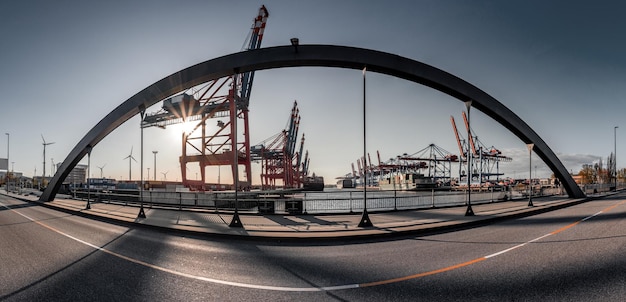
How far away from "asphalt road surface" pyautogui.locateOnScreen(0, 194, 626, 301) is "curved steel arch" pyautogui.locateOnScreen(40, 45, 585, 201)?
32.2 ft

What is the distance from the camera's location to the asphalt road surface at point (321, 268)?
15.7ft

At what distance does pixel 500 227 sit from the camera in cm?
1138

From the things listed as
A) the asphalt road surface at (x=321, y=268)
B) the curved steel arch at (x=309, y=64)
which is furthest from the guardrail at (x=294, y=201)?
the curved steel arch at (x=309, y=64)

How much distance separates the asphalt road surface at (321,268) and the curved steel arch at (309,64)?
9.80 metres

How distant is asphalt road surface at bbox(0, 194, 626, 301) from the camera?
4.79 metres

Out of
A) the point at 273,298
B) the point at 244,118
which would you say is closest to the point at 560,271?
the point at 273,298

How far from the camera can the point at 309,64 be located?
51.9ft

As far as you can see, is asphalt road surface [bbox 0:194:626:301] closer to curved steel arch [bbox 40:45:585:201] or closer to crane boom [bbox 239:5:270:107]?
curved steel arch [bbox 40:45:585:201]

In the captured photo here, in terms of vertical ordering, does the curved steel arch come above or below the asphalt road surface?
above

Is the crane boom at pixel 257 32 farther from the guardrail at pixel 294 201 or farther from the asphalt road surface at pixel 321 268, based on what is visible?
the asphalt road surface at pixel 321 268

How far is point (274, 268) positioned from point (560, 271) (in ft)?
20.6

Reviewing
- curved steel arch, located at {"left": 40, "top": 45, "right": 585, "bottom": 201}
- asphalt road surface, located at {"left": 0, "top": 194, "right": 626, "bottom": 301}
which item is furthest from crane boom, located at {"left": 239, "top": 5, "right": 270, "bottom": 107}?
asphalt road surface, located at {"left": 0, "top": 194, "right": 626, "bottom": 301}

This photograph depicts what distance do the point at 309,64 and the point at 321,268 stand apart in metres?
12.4

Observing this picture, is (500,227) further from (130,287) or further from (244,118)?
(244,118)
